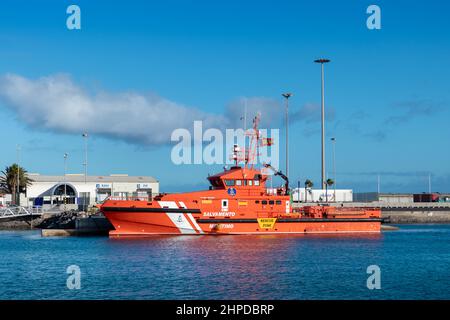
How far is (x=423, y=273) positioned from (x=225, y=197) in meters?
20.5

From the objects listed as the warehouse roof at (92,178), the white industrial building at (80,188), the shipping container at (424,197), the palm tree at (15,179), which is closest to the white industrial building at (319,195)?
the shipping container at (424,197)

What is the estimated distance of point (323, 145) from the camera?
7538 centimetres

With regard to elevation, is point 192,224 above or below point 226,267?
above

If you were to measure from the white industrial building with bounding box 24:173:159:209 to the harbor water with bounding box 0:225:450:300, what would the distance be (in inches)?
1591

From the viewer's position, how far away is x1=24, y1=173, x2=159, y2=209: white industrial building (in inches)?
3556

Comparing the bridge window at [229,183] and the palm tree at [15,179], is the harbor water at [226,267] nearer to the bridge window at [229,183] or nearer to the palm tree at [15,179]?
the bridge window at [229,183]

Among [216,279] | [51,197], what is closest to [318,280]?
[216,279]

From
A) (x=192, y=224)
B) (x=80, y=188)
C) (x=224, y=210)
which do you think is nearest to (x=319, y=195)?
(x=80, y=188)

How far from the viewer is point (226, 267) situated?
108 feet

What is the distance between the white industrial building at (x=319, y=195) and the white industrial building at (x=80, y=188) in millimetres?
23401

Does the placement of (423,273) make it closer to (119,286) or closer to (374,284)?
(374,284)

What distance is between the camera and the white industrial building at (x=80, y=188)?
9031cm

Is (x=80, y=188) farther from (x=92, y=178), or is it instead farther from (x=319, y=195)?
(x=319, y=195)

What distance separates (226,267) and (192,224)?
1667cm
